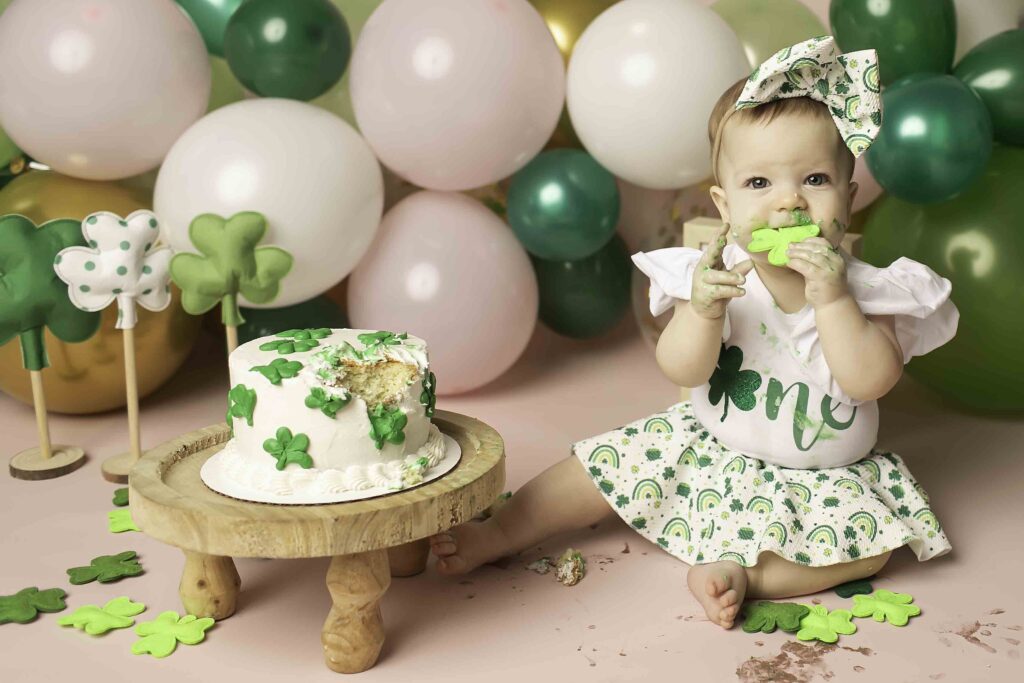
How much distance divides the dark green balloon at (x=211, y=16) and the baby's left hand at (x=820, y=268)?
1.63 meters

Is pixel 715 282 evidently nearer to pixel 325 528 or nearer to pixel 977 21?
pixel 325 528

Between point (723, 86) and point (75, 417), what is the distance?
172 cm

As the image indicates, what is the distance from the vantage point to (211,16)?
109 inches

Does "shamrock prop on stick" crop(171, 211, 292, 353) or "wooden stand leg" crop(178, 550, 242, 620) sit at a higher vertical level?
"shamrock prop on stick" crop(171, 211, 292, 353)

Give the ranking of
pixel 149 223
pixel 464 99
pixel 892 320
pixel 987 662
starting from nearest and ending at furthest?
pixel 987 662 < pixel 892 320 < pixel 149 223 < pixel 464 99

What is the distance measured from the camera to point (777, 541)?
1813 mm

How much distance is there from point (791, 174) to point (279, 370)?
2.75ft

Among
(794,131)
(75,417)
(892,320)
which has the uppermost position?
(794,131)

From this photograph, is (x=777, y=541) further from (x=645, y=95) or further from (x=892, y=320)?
(x=645, y=95)

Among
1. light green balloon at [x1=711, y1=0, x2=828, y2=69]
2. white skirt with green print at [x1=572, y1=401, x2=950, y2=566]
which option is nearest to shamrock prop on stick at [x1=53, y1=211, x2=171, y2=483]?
white skirt with green print at [x1=572, y1=401, x2=950, y2=566]

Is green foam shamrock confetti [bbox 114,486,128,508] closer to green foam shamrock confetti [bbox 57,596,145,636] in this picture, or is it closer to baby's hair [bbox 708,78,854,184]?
green foam shamrock confetti [bbox 57,596,145,636]

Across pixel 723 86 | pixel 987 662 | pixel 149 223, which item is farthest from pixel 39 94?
pixel 987 662

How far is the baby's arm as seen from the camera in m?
1.78

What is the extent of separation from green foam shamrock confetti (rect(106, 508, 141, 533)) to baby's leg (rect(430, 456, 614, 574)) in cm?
62
